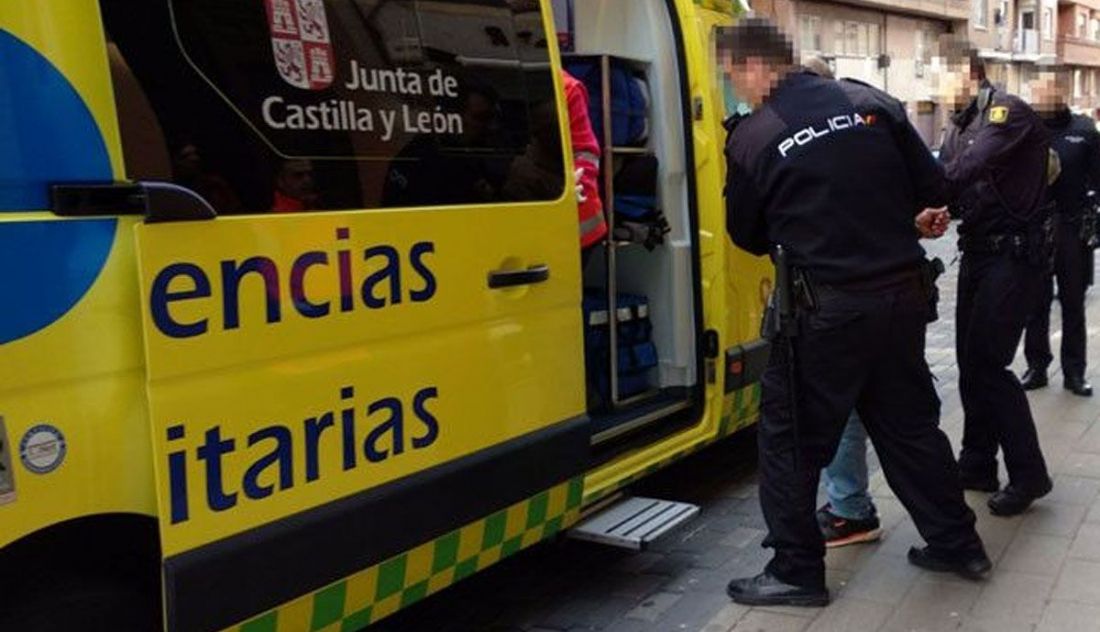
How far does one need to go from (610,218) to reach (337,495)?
1992mm

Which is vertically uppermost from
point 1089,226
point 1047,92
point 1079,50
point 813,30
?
point 1079,50

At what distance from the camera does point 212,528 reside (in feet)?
8.20

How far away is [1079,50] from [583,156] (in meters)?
54.1

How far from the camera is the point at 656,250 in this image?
183 inches

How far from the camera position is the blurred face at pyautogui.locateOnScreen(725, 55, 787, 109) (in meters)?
3.72

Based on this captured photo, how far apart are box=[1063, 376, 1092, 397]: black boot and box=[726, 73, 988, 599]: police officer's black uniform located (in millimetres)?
3379

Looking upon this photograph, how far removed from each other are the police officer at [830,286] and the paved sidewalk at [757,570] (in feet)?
0.49

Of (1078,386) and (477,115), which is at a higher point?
(477,115)

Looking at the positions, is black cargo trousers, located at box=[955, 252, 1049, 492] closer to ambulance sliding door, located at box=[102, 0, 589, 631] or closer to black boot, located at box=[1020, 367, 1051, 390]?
ambulance sliding door, located at box=[102, 0, 589, 631]

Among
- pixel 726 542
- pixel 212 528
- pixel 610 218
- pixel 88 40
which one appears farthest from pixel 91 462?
pixel 726 542

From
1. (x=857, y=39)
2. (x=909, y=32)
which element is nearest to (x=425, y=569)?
(x=857, y=39)

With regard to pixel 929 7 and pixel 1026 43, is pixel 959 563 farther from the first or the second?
pixel 1026 43

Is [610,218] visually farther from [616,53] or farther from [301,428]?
[301,428]

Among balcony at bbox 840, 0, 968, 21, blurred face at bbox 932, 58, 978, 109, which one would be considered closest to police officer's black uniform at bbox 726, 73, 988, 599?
blurred face at bbox 932, 58, 978, 109
